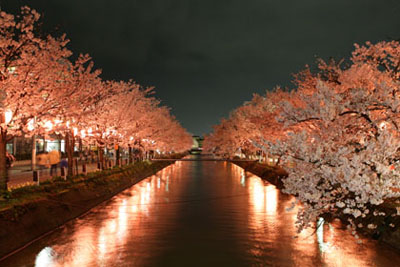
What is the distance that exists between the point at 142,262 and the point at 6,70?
10625 mm

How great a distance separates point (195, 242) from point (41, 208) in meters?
5.40

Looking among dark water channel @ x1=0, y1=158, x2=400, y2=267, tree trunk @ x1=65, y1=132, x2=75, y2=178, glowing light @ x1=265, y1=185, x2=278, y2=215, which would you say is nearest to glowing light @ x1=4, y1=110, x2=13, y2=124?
dark water channel @ x1=0, y1=158, x2=400, y2=267

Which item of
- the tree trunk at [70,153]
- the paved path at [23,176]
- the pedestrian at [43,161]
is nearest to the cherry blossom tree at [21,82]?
the paved path at [23,176]

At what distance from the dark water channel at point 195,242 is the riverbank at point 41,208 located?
0.43 metres

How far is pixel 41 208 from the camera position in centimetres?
1162

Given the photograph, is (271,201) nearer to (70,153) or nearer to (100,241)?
(100,241)

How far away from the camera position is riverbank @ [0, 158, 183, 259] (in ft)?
31.1

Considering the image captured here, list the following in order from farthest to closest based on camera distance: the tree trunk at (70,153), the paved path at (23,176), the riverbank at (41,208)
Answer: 1. the paved path at (23,176)
2. the tree trunk at (70,153)
3. the riverbank at (41,208)

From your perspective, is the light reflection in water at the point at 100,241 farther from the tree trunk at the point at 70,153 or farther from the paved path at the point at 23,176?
the tree trunk at the point at 70,153

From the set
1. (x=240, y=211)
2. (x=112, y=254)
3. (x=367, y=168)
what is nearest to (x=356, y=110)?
(x=367, y=168)

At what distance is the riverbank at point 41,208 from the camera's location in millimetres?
9492

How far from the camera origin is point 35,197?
12.7 metres

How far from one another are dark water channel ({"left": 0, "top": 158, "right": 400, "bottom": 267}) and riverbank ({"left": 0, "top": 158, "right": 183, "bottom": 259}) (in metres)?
0.43

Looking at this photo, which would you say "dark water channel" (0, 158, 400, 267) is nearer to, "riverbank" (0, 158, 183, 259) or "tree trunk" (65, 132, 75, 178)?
"riverbank" (0, 158, 183, 259)
